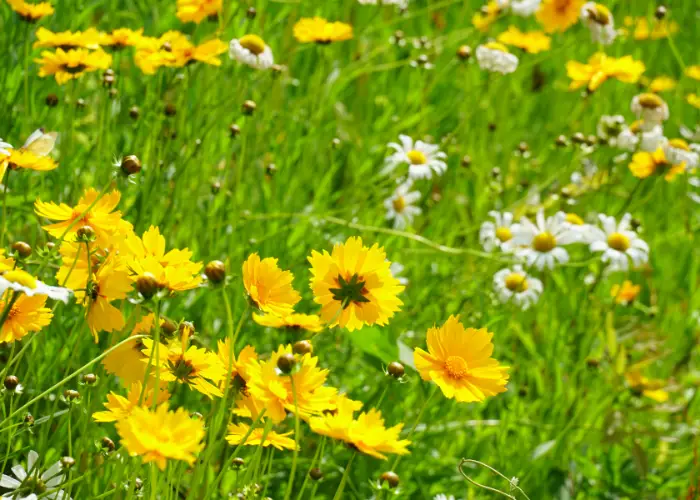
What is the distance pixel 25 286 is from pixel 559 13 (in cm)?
163

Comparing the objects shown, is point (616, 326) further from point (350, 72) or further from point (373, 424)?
point (373, 424)

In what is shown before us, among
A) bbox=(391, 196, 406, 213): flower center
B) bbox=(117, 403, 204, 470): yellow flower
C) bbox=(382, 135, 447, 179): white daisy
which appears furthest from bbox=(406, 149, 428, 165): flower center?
bbox=(117, 403, 204, 470): yellow flower

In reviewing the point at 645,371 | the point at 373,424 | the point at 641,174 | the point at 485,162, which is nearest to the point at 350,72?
the point at 485,162

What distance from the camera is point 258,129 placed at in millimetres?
1729

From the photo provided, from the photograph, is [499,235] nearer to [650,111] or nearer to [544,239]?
[544,239]

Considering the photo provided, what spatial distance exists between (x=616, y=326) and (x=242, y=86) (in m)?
0.89

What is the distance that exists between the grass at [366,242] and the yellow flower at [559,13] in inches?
8.0

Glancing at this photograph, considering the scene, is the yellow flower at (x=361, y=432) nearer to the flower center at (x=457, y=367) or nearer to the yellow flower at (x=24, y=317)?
the flower center at (x=457, y=367)

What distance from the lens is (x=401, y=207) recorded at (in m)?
1.79

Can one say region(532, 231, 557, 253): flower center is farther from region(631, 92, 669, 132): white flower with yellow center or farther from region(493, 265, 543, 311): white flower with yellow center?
region(631, 92, 669, 132): white flower with yellow center

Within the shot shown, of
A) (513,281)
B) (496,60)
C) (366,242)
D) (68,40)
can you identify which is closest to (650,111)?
(496,60)

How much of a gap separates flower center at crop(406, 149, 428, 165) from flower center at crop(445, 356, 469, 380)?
83 centimetres

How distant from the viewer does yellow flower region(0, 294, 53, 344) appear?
2.68 ft

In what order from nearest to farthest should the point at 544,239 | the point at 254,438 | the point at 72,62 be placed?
the point at 254,438 → the point at 72,62 → the point at 544,239
